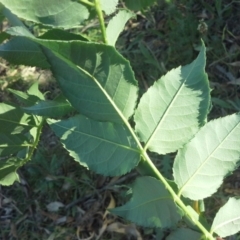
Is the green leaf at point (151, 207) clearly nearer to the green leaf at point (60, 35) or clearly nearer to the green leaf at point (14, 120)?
the green leaf at point (60, 35)

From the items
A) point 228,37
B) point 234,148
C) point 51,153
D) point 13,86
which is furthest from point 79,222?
point 234,148

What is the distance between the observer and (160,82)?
78 centimetres

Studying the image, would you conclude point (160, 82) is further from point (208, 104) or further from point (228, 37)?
Result: point (228, 37)

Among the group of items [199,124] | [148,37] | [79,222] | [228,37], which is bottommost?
[79,222]

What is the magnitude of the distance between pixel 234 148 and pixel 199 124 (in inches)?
3.0

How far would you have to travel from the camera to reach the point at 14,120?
3.45ft

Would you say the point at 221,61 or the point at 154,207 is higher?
the point at 154,207

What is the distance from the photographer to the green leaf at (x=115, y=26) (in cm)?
75

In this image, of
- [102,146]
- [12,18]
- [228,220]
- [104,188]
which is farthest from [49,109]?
[104,188]

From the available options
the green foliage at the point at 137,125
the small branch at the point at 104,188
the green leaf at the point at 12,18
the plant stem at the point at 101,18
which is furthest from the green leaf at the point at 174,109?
the small branch at the point at 104,188

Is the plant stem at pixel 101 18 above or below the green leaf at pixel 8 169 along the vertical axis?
above

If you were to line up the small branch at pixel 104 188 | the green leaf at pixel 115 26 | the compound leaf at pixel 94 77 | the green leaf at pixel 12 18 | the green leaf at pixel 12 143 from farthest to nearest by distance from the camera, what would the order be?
1. the small branch at pixel 104 188
2. the green leaf at pixel 12 143
3. the green leaf at pixel 12 18
4. the green leaf at pixel 115 26
5. the compound leaf at pixel 94 77

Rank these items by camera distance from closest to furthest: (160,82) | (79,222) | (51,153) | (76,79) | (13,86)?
(76,79) → (160,82) → (79,222) → (51,153) → (13,86)

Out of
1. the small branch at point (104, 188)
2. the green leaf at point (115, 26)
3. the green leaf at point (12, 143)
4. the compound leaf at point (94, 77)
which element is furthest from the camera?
the small branch at point (104, 188)
